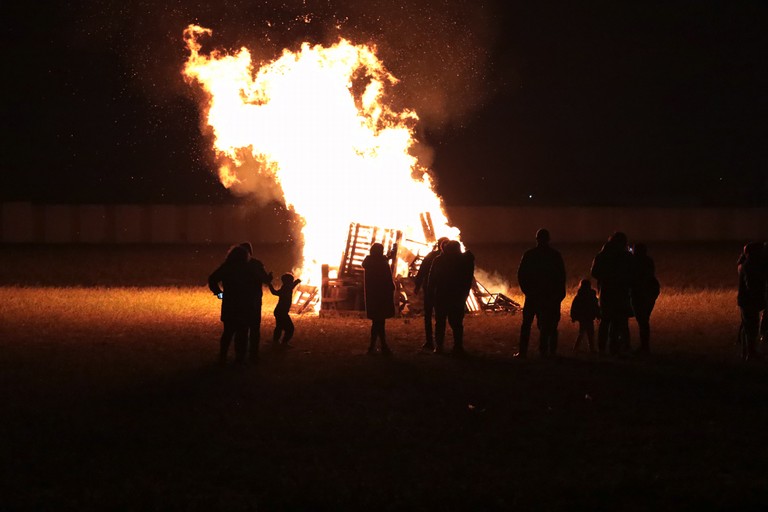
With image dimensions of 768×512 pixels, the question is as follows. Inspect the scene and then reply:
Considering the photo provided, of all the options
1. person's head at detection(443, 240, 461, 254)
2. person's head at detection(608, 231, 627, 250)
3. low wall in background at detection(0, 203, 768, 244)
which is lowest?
person's head at detection(443, 240, 461, 254)

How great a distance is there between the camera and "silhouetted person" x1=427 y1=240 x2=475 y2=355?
13172mm

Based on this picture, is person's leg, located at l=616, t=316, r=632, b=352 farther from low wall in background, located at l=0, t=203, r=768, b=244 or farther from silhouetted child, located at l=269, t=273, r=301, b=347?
low wall in background, located at l=0, t=203, r=768, b=244

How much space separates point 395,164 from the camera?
67.8 feet

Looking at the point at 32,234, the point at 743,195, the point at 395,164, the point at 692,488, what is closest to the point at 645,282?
the point at 692,488

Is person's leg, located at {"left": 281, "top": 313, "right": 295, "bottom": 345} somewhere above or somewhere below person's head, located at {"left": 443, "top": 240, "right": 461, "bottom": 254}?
below

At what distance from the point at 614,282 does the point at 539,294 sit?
0.95 m

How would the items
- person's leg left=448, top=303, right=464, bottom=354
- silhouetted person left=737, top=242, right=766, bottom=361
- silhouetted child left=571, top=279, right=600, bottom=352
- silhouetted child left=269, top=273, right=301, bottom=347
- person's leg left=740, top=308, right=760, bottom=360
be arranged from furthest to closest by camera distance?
1. silhouetted child left=269, top=273, right=301, bottom=347
2. silhouetted child left=571, top=279, right=600, bottom=352
3. person's leg left=448, top=303, right=464, bottom=354
4. person's leg left=740, top=308, right=760, bottom=360
5. silhouetted person left=737, top=242, right=766, bottom=361

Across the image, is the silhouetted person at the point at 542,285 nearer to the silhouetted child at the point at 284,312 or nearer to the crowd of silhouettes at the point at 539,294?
the crowd of silhouettes at the point at 539,294

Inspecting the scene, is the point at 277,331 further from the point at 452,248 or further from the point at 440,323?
the point at 452,248

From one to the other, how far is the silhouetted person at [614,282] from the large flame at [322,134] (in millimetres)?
7458

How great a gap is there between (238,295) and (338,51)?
944 cm

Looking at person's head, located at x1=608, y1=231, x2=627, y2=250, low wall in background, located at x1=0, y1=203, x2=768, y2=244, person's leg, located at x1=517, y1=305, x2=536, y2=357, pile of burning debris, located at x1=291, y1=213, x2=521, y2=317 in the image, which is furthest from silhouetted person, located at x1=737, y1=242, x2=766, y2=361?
low wall in background, located at x1=0, y1=203, x2=768, y2=244

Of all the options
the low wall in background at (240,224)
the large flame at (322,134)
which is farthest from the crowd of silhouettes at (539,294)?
the low wall in background at (240,224)

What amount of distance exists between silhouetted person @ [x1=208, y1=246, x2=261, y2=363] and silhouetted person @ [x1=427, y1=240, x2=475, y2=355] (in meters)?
2.48
